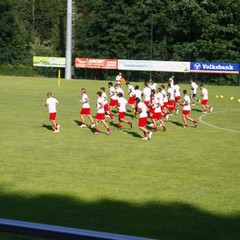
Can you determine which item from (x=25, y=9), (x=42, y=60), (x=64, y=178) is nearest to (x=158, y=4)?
(x=42, y=60)

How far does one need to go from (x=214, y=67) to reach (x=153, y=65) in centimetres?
714

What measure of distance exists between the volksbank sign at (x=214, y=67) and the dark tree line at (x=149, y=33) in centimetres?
308

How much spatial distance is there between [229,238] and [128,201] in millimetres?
2704

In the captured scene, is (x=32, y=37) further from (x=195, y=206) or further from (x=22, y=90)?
(x=195, y=206)

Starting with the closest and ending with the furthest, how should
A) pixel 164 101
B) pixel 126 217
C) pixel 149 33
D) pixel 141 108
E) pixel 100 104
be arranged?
pixel 126 217, pixel 141 108, pixel 100 104, pixel 164 101, pixel 149 33

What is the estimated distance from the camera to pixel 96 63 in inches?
2399

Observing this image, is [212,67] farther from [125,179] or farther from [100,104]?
[125,179]

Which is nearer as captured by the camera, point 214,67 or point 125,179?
point 125,179

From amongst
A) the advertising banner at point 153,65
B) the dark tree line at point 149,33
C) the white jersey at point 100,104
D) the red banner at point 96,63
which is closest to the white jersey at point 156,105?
the white jersey at point 100,104

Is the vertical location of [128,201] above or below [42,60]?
below

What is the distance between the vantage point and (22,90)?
4097 centimetres

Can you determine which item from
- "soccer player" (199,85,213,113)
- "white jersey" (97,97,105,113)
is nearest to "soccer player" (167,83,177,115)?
"soccer player" (199,85,213,113)

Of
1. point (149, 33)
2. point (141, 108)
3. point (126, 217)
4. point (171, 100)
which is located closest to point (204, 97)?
point (171, 100)

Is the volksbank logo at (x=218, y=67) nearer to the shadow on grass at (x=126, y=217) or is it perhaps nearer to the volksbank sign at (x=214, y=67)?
the volksbank sign at (x=214, y=67)
